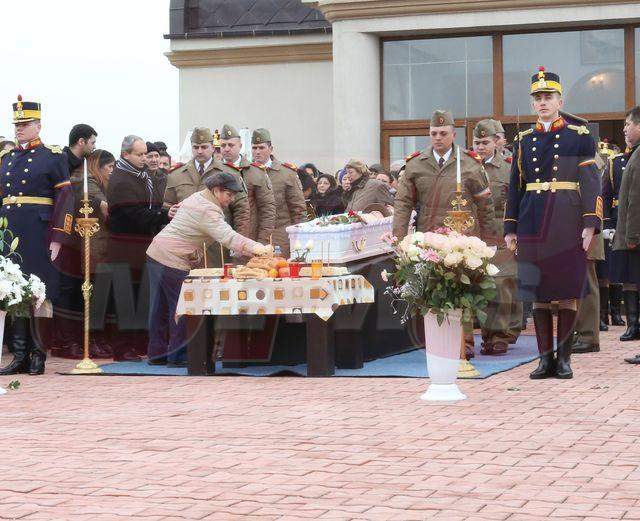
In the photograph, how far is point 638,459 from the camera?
7.56 meters

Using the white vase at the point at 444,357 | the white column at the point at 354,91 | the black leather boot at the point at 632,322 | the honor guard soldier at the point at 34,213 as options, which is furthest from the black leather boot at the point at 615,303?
the honor guard soldier at the point at 34,213

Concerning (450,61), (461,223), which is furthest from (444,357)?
(450,61)

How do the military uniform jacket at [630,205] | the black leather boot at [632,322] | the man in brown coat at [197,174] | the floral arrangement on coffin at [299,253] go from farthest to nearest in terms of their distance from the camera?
the black leather boot at [632,322] < the man in brown coat at [197,174] < the military uniform jacket at [630,205] < the floral arrangement on coffin at [299,253]

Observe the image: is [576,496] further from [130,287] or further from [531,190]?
[130,287]

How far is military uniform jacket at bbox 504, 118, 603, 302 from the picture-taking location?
11.1 metres

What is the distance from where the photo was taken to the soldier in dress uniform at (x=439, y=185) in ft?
A: 40.9

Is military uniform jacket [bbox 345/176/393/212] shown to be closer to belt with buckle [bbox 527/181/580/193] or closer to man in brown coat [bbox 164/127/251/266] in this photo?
man in brown coat [bbox 164/127/251/266]

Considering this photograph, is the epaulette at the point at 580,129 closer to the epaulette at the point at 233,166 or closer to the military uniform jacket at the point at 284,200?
the epaulette at the point at 233,166

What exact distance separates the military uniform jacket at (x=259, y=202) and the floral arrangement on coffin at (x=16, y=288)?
2.43 meters

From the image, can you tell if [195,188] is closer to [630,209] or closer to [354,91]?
[630,209]

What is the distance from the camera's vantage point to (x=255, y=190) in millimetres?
13555

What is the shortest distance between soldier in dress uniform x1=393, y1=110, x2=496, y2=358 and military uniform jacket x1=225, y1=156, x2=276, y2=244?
4.98 feet

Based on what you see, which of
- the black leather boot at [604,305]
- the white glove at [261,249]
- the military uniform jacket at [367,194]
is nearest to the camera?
the white glove at [261,249]

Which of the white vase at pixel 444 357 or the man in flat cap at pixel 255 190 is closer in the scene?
the white vase at pixel 444 357
